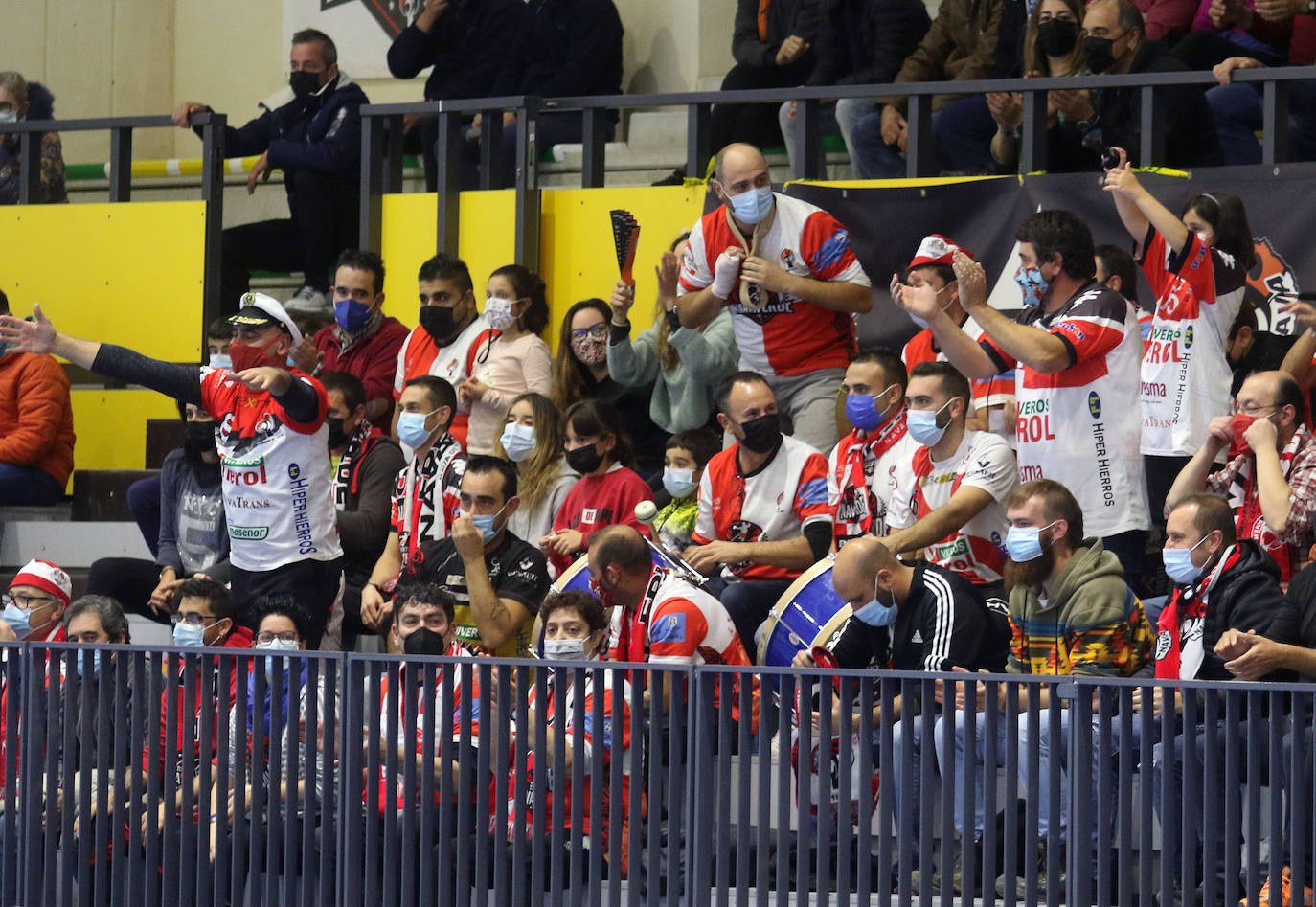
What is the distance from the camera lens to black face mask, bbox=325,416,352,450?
9.01 metres

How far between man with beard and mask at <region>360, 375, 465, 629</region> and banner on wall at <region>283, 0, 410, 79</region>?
574cm

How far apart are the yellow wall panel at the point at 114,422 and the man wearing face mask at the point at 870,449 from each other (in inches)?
181

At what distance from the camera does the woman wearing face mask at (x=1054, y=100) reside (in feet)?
29.2

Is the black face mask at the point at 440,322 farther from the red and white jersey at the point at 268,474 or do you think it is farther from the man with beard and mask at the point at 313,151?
the man with beard and mask at the point at 313,151

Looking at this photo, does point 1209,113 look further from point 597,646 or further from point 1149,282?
point 597,646

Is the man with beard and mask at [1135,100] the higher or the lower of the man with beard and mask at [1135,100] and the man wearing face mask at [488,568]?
the higher

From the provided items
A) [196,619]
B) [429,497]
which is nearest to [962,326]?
[429,497]

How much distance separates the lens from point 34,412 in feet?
32.8

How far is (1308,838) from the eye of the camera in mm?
4871

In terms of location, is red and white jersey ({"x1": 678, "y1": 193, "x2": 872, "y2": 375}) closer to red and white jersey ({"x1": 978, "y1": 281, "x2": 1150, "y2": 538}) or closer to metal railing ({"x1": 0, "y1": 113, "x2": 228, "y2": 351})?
red and white jersey ({"x1": 978, "y1": 281, "x2": 1150, "y2": 538})

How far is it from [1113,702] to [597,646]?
2274mm

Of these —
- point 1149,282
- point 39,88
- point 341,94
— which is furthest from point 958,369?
point 39,88

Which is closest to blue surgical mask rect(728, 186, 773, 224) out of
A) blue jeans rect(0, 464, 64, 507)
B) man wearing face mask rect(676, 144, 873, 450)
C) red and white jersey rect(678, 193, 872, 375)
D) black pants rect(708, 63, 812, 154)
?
man wearing face mask rect(676, 144, 873, 450)

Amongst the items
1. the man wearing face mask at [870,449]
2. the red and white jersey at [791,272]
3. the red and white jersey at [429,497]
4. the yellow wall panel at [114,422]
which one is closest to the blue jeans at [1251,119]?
the red and white jersey at [791,272]
